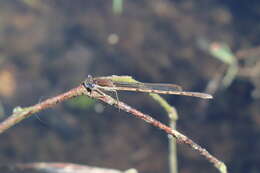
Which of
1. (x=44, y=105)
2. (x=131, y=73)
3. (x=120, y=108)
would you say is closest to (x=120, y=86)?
(x=120, y=108)

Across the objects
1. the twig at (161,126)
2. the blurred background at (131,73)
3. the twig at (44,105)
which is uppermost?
the blurred background at (131,73)

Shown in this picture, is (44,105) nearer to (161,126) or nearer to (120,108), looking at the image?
(120,108)

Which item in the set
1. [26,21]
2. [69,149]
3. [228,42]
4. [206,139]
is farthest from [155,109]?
[26,21]

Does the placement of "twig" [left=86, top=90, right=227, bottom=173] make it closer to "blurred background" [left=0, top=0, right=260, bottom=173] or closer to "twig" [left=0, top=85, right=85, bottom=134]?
"twig" [left=0, top=85, right=85, bottom=134]

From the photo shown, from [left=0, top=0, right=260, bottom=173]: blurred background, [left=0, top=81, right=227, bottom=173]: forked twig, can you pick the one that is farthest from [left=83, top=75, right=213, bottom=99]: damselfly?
[left=0, top=0, right=260, bottom=173]: blurred background

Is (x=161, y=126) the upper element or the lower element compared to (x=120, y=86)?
lower

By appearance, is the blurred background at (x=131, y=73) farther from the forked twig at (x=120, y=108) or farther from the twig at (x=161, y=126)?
the twig at (x=161, y=126)

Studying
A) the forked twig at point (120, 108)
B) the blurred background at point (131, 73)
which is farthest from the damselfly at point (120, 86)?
the blurred background at point (131, 73)

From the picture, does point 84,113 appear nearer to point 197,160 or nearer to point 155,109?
point 155,109
